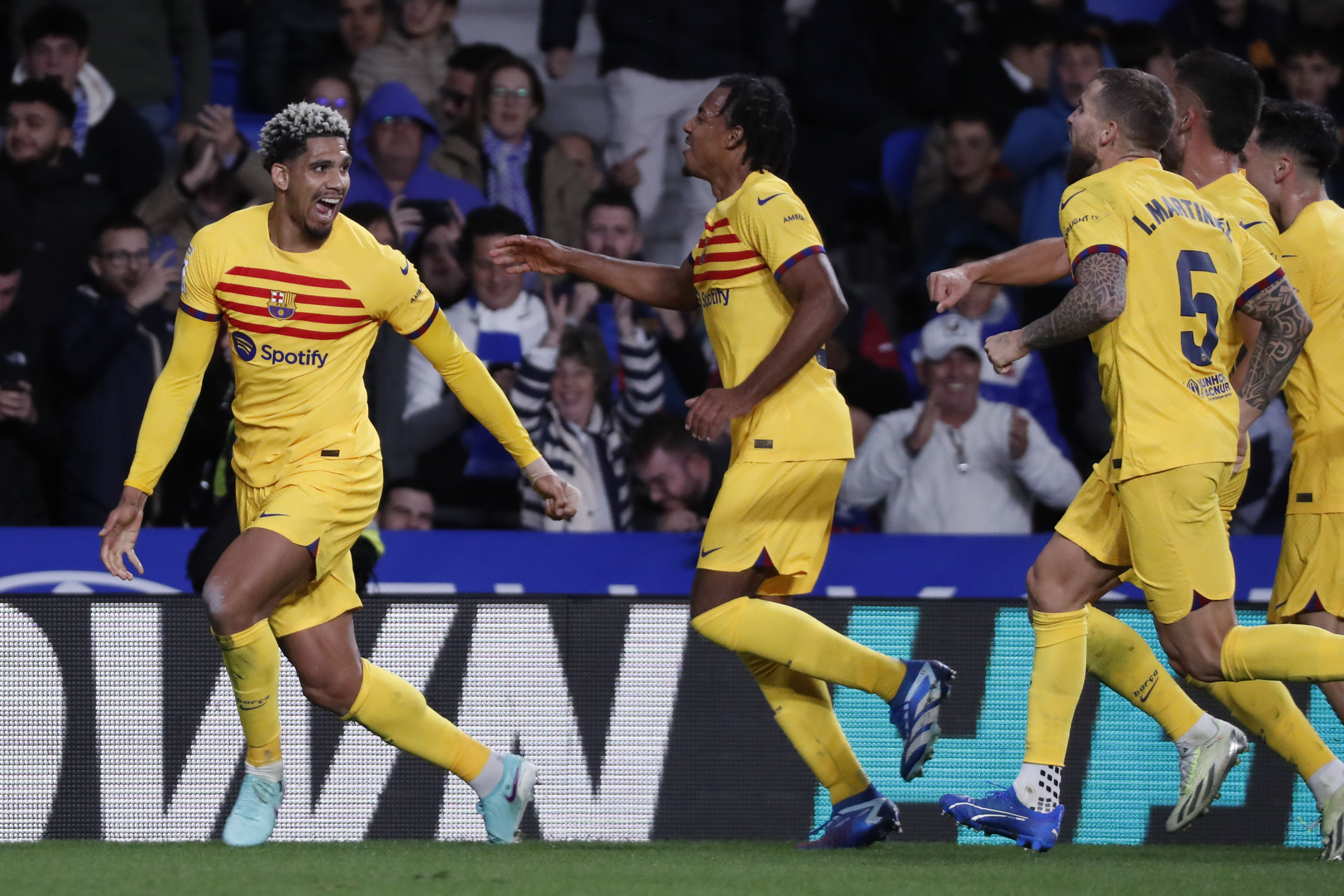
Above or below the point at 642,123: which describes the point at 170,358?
below

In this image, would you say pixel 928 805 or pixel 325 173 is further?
pixel 928 805

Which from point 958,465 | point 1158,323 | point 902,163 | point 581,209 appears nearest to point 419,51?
point 581,209

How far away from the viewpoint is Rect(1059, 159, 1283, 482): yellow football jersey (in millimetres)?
4191

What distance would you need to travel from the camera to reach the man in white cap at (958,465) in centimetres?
728

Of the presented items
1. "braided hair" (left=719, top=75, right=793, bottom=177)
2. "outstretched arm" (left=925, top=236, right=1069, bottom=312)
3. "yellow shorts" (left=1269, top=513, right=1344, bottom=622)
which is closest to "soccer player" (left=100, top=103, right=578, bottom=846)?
"braided hair" (left=719, top=75, right=793, bottom=177)

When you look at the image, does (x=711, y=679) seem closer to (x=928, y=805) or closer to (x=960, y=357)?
(x=928, y=805)

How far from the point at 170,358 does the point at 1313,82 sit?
601 cm

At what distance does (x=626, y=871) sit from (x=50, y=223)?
4.71 m

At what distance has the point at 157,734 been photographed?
518cm

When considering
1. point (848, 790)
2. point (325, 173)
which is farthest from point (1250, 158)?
point (325, 173)

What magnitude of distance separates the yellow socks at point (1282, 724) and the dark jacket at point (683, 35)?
4.44 metres

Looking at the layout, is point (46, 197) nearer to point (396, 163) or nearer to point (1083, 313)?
point (396, 163)

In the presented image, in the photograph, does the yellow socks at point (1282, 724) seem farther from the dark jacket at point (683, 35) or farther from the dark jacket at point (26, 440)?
the dark jacket at point (26, 440)

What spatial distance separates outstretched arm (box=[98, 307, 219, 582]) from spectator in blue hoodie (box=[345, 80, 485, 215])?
3.22m
